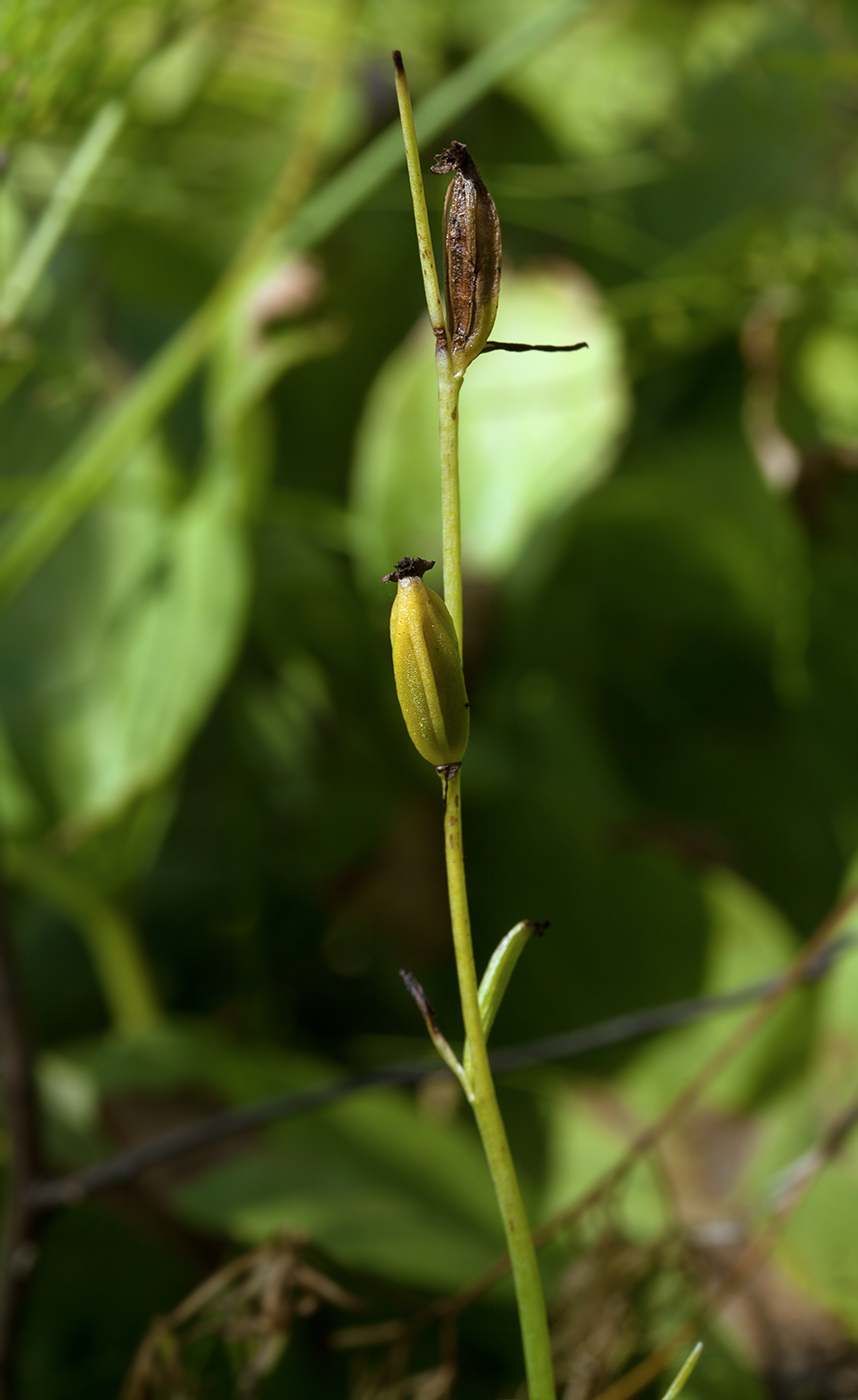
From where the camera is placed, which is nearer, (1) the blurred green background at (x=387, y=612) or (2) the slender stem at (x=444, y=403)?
(2) the slender stem at (x=444, y=403)

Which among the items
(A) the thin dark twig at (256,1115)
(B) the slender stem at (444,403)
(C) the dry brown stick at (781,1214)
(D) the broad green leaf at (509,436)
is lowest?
(C) the dry brown stick at (781,1214)

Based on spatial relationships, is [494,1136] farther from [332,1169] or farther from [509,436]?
[509,436]

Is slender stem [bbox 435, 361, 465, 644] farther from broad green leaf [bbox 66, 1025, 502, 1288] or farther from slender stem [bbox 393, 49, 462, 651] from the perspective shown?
broad green leaf [bbox 66, 1025, 502, 1288]

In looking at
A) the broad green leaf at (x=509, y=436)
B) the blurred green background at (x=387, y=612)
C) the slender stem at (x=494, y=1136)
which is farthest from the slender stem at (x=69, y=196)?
the slender stem at (x=494, y=1136)

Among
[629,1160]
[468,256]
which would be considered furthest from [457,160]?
[629,1160]

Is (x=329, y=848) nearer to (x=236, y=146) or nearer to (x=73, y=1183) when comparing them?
(x=73, y=1183)

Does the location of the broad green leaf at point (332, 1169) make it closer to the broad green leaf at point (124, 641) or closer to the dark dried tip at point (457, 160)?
the broad green leaf at point (124, 641)

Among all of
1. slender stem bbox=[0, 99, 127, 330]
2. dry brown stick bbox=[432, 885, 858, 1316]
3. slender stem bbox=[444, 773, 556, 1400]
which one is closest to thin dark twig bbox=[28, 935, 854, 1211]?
dry brown stick bbox=[432, 885, 858, 1316]
